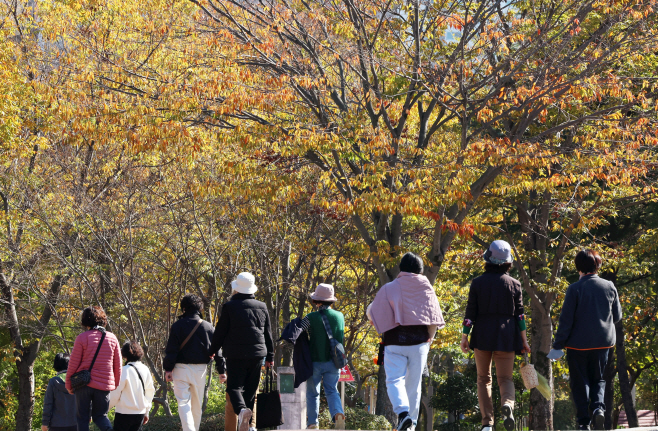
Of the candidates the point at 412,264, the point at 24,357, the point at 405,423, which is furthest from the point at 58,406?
the point at 24,357

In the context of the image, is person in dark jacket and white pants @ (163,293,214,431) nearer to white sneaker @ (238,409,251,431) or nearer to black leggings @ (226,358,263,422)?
black leggings @ (226,358,263,422)

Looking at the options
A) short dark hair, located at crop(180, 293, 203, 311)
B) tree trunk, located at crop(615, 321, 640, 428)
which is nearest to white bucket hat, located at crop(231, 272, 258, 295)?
short dark hair, located at crop(180, 293, 203, 311)

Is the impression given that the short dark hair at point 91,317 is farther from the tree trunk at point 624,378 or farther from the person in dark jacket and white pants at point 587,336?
the tree trunk at point 624,378

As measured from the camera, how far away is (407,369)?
20.0ft

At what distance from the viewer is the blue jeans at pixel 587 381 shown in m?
6.31

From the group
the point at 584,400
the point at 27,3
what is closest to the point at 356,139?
the point at 584,400

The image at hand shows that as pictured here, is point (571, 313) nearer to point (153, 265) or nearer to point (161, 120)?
point (161, 120)

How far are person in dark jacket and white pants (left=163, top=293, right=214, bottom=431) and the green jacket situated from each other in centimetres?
111

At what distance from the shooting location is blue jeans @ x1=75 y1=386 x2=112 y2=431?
22.5 feet

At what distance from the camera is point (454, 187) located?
10.2 metres

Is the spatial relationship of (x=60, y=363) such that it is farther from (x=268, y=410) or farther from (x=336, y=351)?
(x=336, y=351)

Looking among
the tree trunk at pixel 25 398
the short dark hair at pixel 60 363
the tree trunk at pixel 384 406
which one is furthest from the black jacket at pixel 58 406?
the tree trunk at pixel 25 398

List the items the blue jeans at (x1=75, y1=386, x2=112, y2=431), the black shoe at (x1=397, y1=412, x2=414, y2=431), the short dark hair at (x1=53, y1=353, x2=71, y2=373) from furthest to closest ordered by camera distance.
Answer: the short dark hair at (x1=53, y1=353, x2=71, y2=373)
the blue jeans at (x1=75, y1=386, x2=112, y2=431)
the black shoe at (x1=397, y1=412, x2=414, y2=431)

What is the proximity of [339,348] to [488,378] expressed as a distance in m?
1.70
